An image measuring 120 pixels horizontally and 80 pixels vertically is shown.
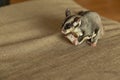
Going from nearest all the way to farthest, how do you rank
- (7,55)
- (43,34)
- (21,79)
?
(21,79)
(7,55)
(43,34)

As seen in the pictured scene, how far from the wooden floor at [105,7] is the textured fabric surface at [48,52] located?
828 mm

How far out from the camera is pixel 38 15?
4.15 feet

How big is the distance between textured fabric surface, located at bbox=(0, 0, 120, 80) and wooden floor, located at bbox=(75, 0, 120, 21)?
0.83 meters

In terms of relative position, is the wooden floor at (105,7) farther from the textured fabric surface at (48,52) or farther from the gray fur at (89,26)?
the gray fur at (89,26)

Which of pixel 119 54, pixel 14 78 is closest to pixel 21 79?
pixel 14 78

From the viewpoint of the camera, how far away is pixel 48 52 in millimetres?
1003

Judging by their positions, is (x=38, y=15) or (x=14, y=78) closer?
(x=14, y=78)

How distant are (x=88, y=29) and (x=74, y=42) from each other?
81 mm

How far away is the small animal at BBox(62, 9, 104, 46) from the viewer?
94cm

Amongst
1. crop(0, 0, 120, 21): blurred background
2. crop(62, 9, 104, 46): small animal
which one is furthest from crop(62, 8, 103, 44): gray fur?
crop(0, 0, 120, 21): blurred background

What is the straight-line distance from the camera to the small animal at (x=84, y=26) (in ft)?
3.10

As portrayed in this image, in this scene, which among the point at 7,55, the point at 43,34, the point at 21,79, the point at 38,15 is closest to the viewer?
the point at 21,79

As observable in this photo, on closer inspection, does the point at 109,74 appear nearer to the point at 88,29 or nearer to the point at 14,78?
the point at 88,29

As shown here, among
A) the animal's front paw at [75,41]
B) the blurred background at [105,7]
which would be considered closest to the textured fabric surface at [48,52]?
the animal's front paw at [75,41]
